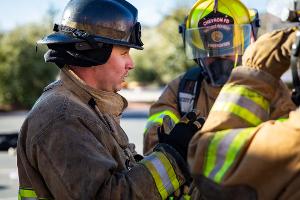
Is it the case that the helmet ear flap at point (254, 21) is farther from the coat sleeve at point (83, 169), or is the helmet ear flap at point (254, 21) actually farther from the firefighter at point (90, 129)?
the coat sleeve at point (83, 169)

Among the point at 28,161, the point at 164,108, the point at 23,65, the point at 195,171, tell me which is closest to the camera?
the point at 195,171

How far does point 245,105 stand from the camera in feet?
5.28

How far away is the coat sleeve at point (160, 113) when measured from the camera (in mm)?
3271

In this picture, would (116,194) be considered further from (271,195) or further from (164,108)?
(164,108)

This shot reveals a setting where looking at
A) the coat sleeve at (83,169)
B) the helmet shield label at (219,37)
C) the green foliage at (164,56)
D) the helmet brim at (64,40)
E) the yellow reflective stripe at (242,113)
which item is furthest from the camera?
the green foliage at (164,56)

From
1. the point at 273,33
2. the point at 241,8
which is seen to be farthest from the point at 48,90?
the point at 241,8

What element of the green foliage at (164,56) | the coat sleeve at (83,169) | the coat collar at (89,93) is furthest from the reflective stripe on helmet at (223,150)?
the green foliage at (164,56)

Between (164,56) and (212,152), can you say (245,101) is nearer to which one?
(212,152)

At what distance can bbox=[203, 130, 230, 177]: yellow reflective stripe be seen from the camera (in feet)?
5.17

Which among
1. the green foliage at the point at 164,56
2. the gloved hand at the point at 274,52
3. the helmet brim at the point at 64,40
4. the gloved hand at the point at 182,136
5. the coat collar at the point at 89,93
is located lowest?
the green foliage at the point at 164,56

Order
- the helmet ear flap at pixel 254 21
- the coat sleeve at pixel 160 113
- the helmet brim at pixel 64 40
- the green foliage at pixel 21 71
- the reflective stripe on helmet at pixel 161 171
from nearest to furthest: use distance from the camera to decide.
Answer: the reflective stripe on helmet at pixel 161 171 → the helmet brim at pixel 64 40 → the coat sleeve at pixel 160 113 → the helmet ear flap at pixel 254 21 → the green foliage at pixel 21 71

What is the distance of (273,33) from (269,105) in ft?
0.76

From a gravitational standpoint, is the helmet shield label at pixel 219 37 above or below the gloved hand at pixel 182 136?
above

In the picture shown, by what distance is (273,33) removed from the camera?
1632 millimetres
